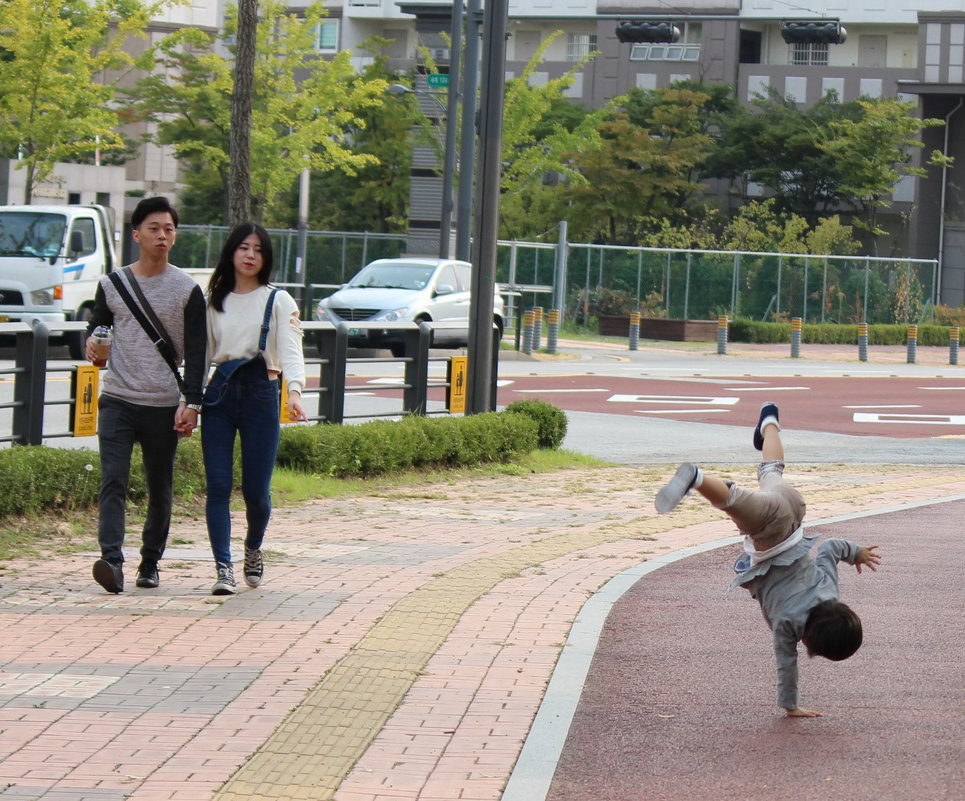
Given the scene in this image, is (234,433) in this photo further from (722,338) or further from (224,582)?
(722,338)

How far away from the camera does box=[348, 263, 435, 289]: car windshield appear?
28781mm

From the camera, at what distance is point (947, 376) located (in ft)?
103

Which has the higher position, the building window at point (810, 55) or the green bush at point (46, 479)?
the building window at point (810, 55)

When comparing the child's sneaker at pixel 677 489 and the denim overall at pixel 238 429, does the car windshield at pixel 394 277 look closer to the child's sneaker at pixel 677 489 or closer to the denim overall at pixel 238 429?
the denim overall at pixel 238 429

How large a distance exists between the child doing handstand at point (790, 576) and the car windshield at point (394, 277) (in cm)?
2302

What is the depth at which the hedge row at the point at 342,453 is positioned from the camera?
30.4 feet

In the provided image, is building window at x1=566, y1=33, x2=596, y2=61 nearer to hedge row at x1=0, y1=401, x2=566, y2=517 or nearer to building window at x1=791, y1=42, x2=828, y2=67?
building window at x1=791, y1=42, x2=828, y2=67

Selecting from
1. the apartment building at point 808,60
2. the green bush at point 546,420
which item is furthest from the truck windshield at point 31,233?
the apartment building at point 808,60

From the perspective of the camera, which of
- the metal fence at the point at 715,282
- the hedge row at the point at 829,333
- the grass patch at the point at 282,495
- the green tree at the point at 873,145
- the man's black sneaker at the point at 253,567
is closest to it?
the man's black sneaker at the point at 253,567

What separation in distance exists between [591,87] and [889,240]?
14.3 m

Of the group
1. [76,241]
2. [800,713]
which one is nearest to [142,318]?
[800,713]

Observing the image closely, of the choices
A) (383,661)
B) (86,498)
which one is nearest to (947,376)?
(86,498)

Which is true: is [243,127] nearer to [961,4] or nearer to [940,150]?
[940,150]

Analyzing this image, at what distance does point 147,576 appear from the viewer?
7691mm
